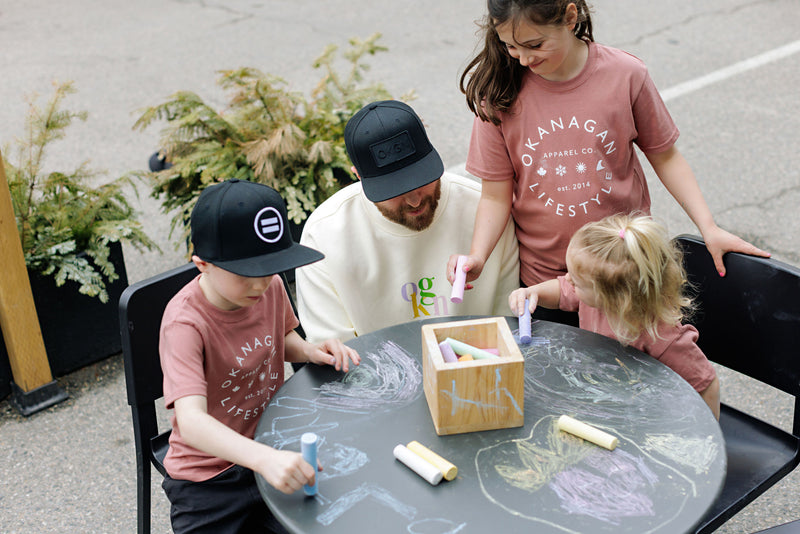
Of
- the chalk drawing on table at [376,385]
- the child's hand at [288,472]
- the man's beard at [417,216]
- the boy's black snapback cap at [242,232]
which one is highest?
the boy's black snapback cap at [242,232]

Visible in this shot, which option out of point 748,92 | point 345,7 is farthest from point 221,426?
point 345,7

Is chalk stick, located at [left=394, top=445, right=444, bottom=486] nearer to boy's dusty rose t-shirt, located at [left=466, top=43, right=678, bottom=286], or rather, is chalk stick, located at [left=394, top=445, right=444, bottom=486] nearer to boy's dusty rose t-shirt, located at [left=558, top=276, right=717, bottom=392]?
boy's dusty rose t-shirt, located at [left=558, top=276, right=717, bottom=392]

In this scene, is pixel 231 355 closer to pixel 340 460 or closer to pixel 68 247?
pixel 340 460

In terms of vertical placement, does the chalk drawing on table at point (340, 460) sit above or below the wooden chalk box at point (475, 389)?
below

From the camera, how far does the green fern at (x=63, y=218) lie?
3.10m

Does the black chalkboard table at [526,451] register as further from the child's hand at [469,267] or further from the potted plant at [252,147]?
the potted plant at [252,147]

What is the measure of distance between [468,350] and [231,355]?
1.92ft

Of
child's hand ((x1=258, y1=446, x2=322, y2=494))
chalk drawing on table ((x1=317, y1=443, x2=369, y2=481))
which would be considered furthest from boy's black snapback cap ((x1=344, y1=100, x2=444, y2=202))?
child's hand ((x1=258, y1=446, x2=322, y2=494))

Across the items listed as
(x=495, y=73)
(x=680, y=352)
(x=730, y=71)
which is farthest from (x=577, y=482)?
(x=730, y=71)

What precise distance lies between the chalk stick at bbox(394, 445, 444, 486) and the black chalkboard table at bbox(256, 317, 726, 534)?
0.6 inches

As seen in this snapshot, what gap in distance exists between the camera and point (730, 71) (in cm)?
628

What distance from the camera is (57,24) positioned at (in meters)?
7.85

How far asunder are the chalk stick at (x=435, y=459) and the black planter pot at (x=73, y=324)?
2029mm

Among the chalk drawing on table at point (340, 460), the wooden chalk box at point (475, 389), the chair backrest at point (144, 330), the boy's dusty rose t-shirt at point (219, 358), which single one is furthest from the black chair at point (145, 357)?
the wooden chalk box at point (475, 389)
